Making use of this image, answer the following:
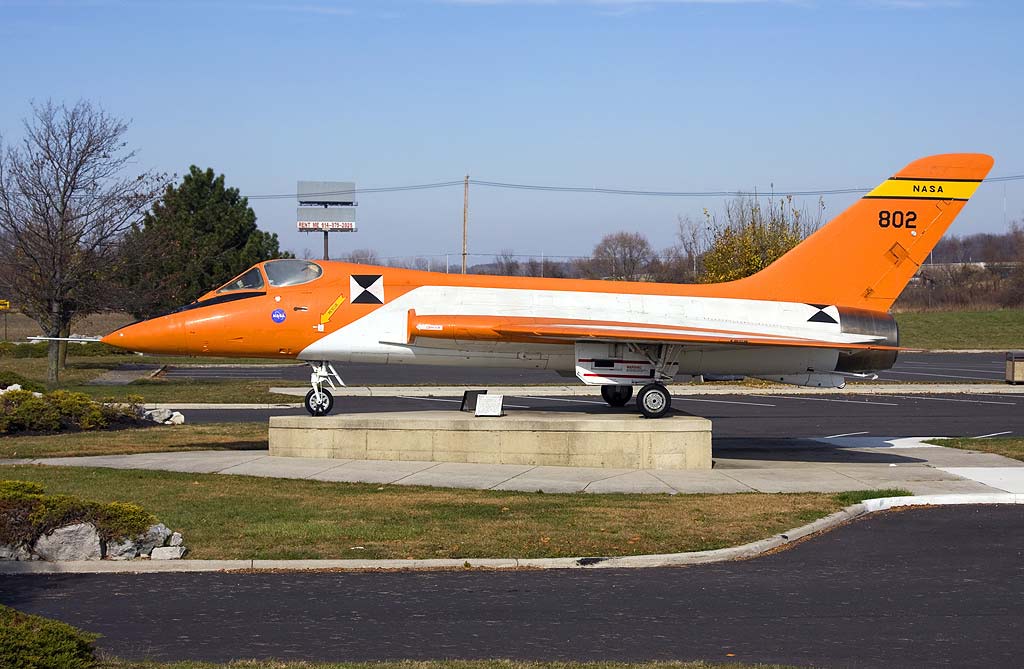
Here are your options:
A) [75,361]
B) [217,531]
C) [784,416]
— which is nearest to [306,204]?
[75,361]

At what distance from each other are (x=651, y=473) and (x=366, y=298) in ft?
18.5

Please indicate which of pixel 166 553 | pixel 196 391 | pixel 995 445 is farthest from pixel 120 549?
pixel 196 391

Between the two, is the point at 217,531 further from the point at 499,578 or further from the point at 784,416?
the point at 784,416

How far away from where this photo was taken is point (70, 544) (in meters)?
10.4

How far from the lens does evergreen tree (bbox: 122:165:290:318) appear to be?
42.9 m


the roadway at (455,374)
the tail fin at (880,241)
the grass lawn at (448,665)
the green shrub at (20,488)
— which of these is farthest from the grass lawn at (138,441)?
the roadway at (455,374)

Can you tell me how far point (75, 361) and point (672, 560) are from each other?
42618 mm

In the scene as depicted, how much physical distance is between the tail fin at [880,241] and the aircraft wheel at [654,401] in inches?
105

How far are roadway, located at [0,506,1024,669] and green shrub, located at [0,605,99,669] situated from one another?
1.07 m

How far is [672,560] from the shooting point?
421 inches

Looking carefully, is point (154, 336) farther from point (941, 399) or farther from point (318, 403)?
point (941, 399)

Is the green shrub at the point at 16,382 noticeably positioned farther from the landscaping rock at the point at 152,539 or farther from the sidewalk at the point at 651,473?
the landscaping rock at the point at 152,539

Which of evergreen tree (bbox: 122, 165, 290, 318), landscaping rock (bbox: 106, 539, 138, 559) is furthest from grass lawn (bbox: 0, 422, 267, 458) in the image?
evergreen tree (bbox: 122, 165, 290, 318)

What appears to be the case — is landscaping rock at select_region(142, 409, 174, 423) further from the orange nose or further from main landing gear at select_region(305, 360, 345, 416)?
main landing gear at select_region(305, 360, 345, 416)
